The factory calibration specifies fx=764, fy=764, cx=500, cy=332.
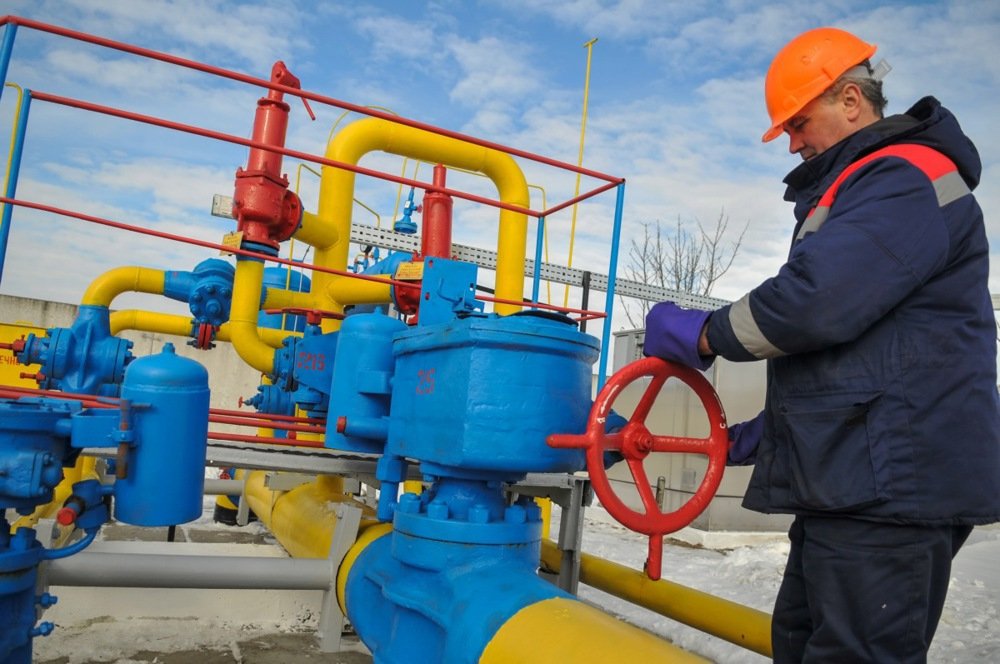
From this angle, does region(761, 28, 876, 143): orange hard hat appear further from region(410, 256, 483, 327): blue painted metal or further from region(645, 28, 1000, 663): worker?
region(410, 256, 483, 327): blue painted metal

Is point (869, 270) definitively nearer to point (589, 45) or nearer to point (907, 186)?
point (907, 186)

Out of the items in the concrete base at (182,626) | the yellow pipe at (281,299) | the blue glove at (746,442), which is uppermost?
the yellow pipe at (281,299)

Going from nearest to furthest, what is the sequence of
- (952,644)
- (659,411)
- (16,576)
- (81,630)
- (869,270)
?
(869,270) < (16,576) < (81,630) < (952,644) < (659,411)

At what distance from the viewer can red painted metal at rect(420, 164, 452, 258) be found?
10.4 feet

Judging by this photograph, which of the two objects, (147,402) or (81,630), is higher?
(147,402)

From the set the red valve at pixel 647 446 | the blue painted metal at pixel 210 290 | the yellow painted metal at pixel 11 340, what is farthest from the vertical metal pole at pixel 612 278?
the yellow painted metal at pixel 11 340

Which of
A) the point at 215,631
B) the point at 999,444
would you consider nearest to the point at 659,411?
the point at 215,631

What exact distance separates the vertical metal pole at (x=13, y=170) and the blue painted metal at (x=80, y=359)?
1.28 metres

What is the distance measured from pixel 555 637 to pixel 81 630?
2518mm

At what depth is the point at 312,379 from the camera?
287 centimetres

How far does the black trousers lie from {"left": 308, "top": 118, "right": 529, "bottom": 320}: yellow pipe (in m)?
3.06

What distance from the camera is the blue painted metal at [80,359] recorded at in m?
3.55

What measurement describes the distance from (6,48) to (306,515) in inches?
85.4

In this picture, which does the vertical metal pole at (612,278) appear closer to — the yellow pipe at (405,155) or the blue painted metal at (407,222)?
the yellow pipe at (405,155)
